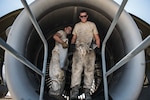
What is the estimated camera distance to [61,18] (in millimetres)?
3568

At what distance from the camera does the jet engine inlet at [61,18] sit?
2684mm

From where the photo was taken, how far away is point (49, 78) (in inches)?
139

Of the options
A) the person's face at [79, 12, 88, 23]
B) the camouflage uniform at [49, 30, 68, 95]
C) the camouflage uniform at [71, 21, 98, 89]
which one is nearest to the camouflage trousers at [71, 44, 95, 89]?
the camouflage uniform at [71, 21, 98, 89]

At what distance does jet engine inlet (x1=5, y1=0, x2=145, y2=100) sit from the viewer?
2.68 meters

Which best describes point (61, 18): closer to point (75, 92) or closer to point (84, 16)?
point (84, 16)

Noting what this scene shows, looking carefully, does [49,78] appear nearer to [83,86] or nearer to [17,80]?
[83,86]

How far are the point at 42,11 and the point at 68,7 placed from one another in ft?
1.22

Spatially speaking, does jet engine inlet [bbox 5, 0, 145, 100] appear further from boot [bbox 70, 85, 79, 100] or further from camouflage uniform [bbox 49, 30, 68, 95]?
boot [bbox 70, 85, 79, 100]

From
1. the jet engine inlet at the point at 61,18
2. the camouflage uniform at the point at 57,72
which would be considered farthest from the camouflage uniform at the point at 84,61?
the jet engine inlet at the point at 61,18

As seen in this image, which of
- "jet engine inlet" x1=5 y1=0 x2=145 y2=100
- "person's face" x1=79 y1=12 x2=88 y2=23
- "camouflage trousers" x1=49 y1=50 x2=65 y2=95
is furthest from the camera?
"person's face" x1=79 y1=12 x2=88 y2=23

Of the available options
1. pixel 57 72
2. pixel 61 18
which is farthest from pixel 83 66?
pixel 61 18

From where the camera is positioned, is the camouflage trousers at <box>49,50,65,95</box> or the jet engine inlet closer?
the jet engine inlet

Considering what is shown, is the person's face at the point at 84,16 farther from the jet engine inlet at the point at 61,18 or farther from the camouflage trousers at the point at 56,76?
the camouflage trousers at the point at 56,76

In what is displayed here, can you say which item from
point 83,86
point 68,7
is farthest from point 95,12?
point 83,86
